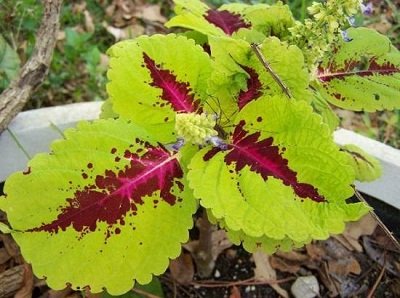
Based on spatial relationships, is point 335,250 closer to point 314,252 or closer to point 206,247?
point 314,252

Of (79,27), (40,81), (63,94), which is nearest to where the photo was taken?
(40,81)

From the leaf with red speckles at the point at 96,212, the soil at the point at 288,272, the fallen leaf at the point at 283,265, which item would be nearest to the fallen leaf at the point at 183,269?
the soil at the point at 288,272

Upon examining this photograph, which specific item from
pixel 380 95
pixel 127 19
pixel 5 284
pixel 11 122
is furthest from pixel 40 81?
pixel 127 19

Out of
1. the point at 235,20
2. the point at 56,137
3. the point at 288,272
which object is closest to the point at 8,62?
the point at 56,137

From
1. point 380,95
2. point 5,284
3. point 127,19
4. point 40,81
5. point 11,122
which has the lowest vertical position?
point 5,284

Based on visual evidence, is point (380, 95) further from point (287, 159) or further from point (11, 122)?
point (11, 122)

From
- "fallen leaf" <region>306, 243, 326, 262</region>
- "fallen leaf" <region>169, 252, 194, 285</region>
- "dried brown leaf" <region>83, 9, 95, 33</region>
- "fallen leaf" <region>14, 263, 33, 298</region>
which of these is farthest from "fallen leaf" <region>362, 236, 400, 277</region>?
"dried brown leaf" <region>83, 9, 95, 33</region>

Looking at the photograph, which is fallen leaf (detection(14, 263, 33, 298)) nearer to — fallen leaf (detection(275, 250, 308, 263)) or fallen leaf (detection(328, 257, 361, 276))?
fallen leaf (detection(275, 250, 308, 263))

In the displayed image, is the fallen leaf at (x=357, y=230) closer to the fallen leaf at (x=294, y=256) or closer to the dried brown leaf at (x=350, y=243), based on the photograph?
the dried brown leaf at (x=350, y=243)
